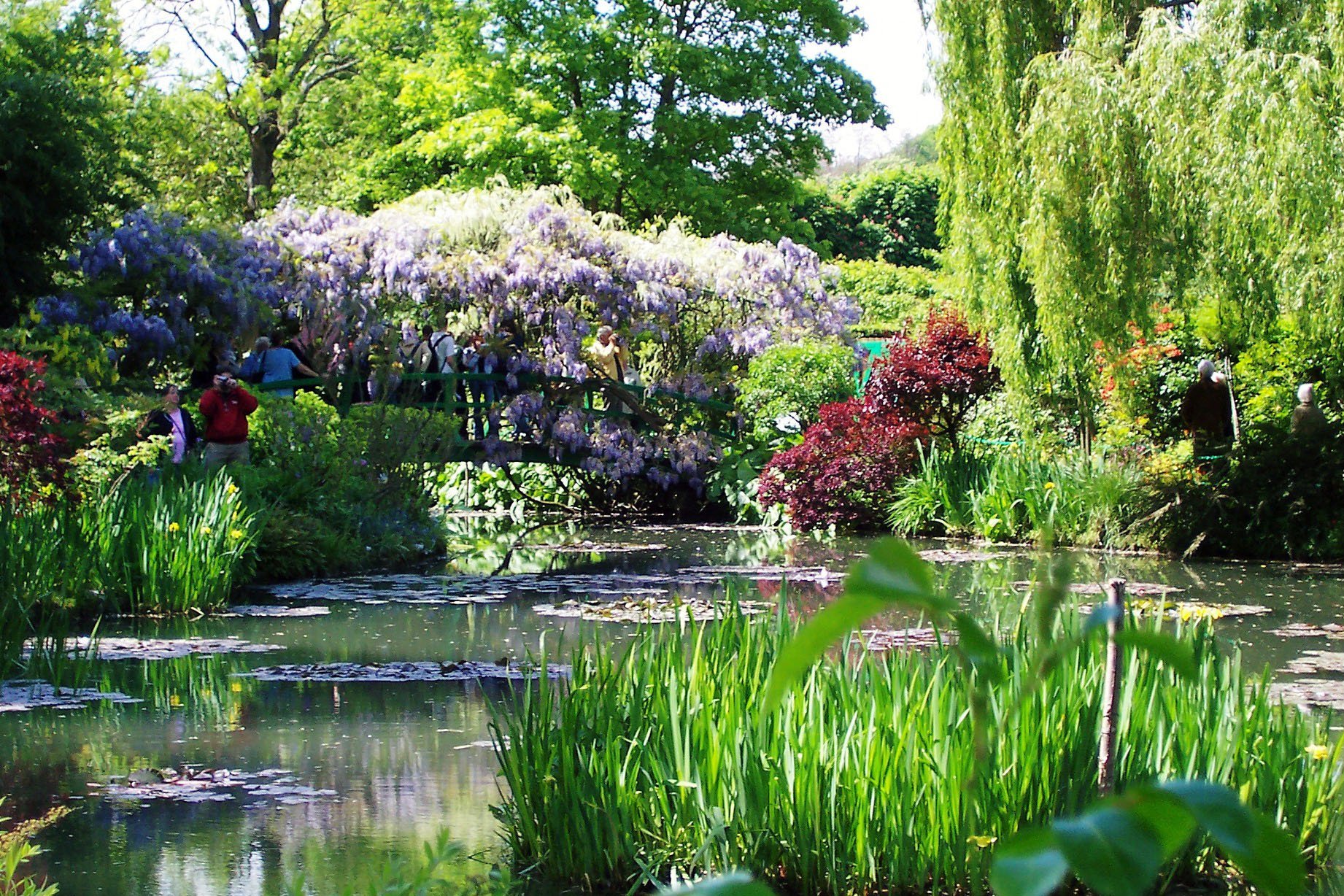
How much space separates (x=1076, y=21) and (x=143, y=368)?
1024cm

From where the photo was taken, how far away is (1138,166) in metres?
12.0

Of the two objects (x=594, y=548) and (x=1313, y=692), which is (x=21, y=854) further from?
(x=594, y=548)

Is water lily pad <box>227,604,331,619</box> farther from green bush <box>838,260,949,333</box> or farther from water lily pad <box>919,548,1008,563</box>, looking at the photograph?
green bush <box>838,260,949,333</box>

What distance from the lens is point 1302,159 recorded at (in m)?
10.7

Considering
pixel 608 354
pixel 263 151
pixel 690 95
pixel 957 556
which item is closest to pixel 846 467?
pixel 957 556

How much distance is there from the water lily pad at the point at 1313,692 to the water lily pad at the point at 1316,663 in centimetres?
27

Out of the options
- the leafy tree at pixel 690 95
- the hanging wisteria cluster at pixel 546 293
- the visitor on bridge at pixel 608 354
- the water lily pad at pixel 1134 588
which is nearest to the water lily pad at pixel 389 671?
the water lily pad at pixel 1134 588

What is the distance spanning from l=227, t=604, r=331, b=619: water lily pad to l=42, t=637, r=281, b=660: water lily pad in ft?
3.56

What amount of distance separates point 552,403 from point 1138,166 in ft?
29.1

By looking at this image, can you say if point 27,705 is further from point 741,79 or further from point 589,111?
point 741,79

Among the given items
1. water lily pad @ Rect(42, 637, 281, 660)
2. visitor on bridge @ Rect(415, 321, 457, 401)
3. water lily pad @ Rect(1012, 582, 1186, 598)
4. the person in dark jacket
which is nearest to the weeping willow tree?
water lily pad @ Rect(1012, 582, 1186, 598)

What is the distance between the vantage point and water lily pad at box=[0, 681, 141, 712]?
6914 mm

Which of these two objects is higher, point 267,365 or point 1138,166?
point 1138,166

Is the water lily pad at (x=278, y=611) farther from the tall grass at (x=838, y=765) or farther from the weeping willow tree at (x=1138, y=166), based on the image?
the weeping willow tree at (x=1138, y=166)
